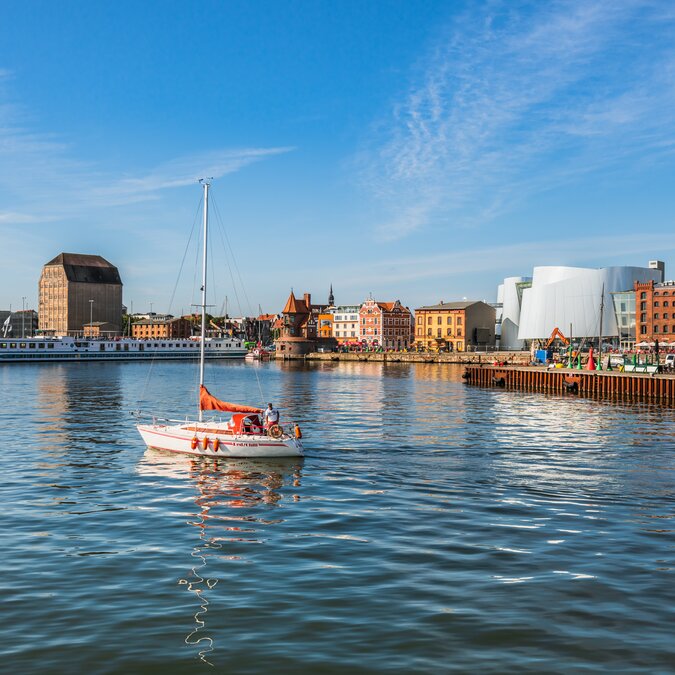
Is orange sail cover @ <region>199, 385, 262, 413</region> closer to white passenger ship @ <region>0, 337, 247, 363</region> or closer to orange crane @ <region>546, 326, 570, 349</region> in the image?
orange crane @ <region>546, 326, 570, 349</region>

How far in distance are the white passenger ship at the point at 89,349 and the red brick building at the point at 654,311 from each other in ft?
326

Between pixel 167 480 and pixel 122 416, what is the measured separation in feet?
90.6

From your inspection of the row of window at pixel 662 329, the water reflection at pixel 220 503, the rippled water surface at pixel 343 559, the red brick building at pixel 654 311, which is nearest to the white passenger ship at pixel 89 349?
the red brick building at pixel 654 311

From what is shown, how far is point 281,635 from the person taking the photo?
48.2 feet

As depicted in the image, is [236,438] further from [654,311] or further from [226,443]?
[654,311]

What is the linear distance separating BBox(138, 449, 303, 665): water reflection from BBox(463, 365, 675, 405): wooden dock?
165 ft

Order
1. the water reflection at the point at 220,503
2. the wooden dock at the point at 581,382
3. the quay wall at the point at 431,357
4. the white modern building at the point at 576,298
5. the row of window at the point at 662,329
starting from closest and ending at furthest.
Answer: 1. the water reflection at the point at 220,503
2. the wooden dock at the point at 581,382
3. the row of window at the point at 662,329
4. the quay wall at the point at 431,357
5. the white modern building at the point at 576,298

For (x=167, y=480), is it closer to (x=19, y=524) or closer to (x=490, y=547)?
(x=19, y=524)

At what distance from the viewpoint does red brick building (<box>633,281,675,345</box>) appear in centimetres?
16025

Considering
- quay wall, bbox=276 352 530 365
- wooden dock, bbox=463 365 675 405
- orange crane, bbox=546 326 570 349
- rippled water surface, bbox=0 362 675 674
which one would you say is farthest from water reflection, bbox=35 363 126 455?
quay wall, bbox=276 352 530 365

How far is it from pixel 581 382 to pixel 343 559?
230 feet

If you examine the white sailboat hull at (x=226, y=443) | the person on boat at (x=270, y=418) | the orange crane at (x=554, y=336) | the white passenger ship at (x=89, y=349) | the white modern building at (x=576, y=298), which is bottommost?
the white sailboat hull at (x=226, y=443)

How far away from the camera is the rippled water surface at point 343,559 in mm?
14055

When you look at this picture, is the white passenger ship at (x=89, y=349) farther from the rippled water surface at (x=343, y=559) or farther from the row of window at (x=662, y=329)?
the rippled water surface at (x=343, y=559)
